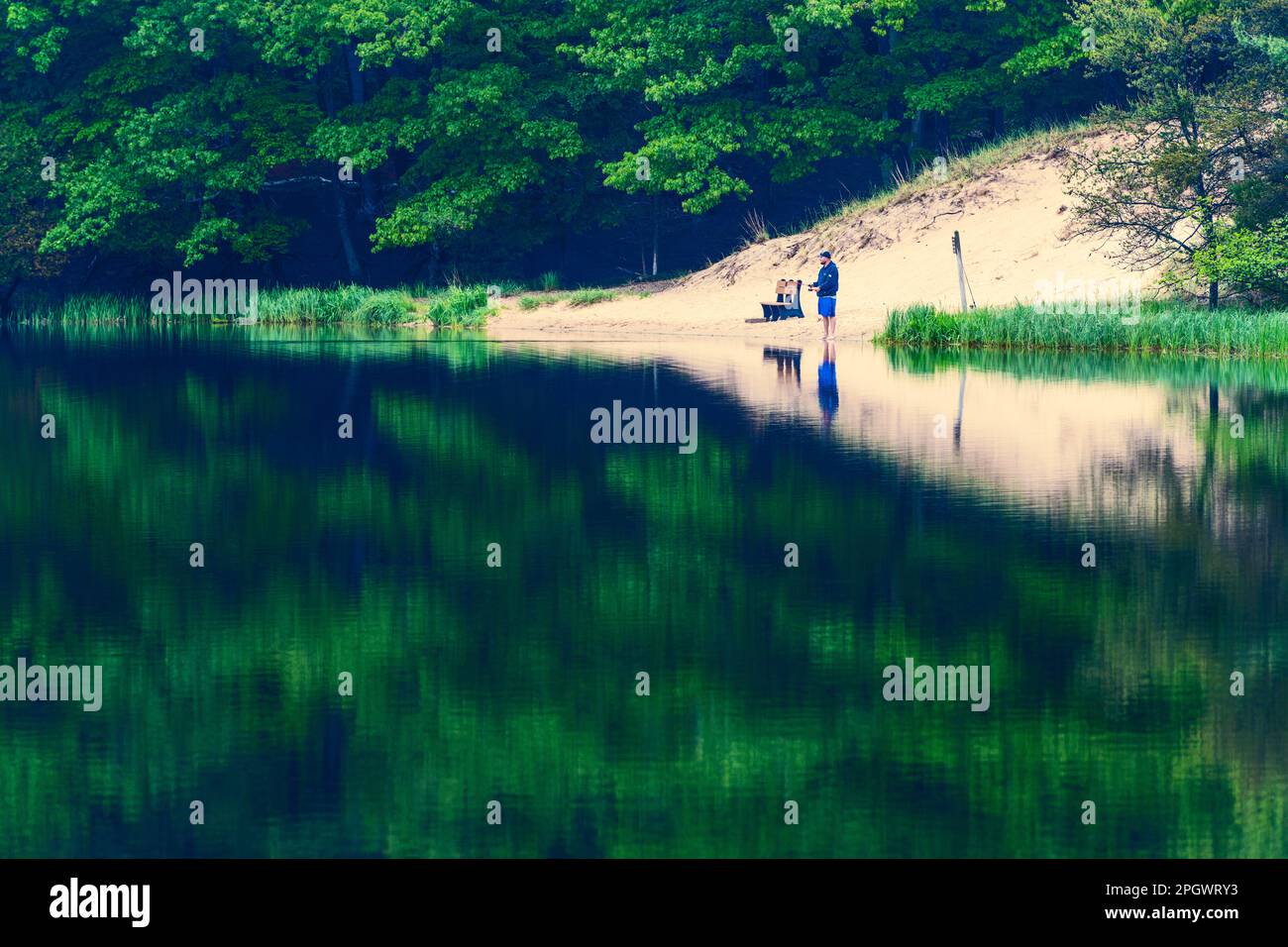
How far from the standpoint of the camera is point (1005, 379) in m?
34.4

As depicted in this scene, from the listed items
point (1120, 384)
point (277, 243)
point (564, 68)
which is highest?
point (564, 68)

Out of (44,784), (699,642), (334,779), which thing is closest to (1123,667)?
(699,642)

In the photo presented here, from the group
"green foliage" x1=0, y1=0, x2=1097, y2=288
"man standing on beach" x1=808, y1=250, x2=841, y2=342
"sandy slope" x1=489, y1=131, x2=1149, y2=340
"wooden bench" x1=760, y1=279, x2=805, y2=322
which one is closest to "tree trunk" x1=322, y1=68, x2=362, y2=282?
"green foliage" x1=0, y1=0, x2=1097, y2=288

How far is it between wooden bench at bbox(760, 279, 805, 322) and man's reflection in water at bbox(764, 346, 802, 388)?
17.4ft

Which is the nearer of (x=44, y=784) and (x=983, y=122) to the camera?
(x=44, y=784)

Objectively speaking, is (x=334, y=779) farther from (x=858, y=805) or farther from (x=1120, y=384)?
(x=1120, y=384)

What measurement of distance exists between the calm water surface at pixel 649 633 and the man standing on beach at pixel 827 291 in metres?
18.9

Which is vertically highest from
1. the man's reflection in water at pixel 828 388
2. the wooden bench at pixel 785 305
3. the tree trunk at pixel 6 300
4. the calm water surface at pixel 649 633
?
the tree trunk at pixel 6 300

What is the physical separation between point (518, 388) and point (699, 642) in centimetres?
2051

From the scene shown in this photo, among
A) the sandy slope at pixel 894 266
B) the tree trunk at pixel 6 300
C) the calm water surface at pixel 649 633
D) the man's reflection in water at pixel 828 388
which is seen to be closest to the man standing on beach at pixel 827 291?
the sandy slope at pixel 894 266

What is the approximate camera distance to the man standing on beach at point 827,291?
152 ft

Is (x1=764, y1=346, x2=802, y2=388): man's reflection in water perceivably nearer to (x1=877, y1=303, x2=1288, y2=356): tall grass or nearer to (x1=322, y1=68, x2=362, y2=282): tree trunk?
(x1=877, y1=303, x2=1288, y2=356): tall grass

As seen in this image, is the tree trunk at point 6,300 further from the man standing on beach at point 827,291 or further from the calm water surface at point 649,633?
the calm water surface at point 649,633
